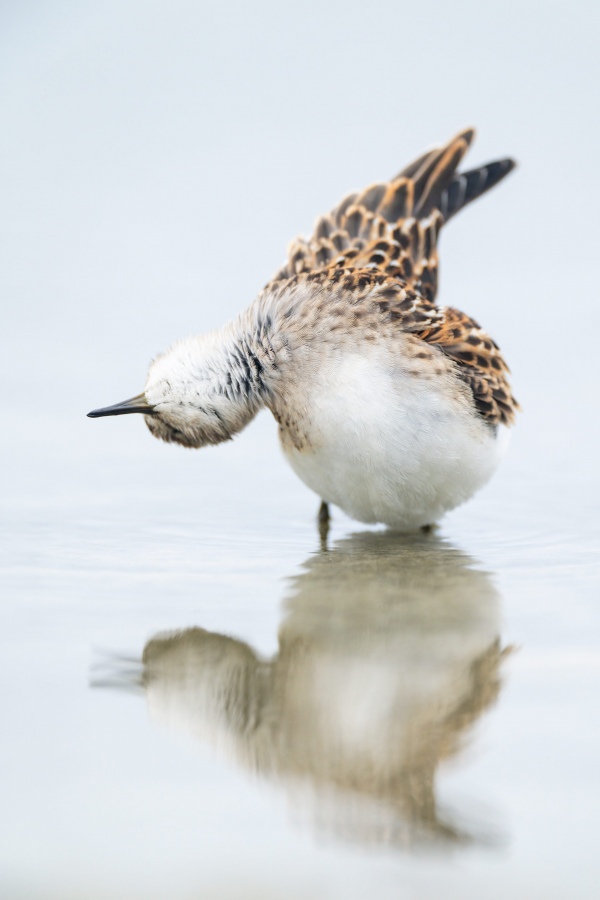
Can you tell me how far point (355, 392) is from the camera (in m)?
5.77

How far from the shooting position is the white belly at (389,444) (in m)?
5.81

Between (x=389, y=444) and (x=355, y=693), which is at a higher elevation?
(x=389, y=444)

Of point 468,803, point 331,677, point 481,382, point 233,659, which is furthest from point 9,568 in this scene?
point 468,803

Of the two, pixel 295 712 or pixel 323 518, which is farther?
pixel 323 518

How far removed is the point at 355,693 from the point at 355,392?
2168 mm

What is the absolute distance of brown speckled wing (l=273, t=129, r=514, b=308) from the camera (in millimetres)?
7355

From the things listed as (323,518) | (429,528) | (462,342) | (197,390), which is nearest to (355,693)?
(197,390)

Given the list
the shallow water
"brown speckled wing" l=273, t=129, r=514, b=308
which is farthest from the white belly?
"brown speckled wing" l=273, t=129, r=514, b=308

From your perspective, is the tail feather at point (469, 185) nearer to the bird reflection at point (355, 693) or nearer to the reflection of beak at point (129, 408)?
the reflection of beak at point (129, 408)

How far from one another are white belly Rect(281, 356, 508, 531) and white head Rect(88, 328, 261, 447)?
34 centimetres

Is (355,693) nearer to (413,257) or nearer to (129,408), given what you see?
(129,408)

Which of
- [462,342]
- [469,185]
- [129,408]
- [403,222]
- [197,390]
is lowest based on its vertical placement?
[129,408]

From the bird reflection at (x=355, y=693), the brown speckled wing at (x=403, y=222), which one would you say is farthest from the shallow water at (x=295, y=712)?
the brown speckled wing at (x=403, y=222)

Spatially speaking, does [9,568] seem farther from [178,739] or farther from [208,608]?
[178,739]
